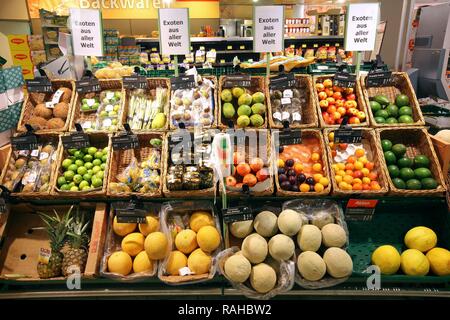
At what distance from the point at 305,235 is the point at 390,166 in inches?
33.4

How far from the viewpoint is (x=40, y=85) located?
261 centimetres

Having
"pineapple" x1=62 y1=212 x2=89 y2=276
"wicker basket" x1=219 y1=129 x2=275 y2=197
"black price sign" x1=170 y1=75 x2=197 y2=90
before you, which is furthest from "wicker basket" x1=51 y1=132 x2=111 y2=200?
"wicker basket" x1=219 y1=129 x2=275 y2=197

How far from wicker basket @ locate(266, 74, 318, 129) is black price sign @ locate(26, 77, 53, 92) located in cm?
181

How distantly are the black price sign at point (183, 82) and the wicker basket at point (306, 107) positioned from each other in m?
0.63

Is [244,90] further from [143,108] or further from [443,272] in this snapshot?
[443,272]

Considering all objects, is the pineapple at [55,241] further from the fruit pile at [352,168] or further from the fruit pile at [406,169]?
the fruit pile at [406,169]

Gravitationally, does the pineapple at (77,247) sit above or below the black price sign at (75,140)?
below

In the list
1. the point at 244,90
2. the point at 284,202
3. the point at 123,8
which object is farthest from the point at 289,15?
the point at 284,202

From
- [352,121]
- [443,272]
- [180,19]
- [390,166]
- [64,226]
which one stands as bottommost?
[443,272]

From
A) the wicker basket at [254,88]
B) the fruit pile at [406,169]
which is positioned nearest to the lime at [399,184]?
the fruit pile at [406,169]

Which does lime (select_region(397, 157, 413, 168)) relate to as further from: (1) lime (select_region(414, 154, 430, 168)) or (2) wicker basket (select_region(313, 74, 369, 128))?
(2) wicker basket (select_region(313, 74, 369, 128))

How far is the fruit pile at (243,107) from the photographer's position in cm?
247

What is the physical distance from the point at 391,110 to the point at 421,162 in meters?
0.48

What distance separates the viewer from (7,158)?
95.0 inches
